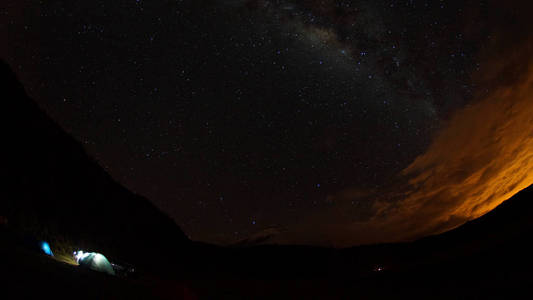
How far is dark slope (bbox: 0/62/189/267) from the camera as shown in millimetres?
5137

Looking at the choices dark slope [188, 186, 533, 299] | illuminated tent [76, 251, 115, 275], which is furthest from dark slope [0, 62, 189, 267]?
dark slope [188, 186, 533, 299]

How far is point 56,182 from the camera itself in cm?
616

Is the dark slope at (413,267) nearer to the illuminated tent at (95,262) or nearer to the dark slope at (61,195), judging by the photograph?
the dark slope at (61,195)

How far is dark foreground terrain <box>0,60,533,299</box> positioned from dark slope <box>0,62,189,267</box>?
0.9 inches

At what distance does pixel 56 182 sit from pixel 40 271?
204 inches

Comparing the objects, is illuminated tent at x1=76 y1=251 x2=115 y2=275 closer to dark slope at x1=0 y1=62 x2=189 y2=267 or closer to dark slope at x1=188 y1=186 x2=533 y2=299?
dark slope at x1=0 y1=62 x2=189 y2=267

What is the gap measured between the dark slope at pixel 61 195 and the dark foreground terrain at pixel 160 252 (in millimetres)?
22

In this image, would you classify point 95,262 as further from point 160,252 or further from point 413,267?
point 413,267

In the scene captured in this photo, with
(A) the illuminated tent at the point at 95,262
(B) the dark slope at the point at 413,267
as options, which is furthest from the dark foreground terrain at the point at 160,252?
(A) the illuminated tent at the point at 95,262

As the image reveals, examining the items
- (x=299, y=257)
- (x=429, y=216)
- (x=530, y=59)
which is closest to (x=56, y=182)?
(x=299, y=257)

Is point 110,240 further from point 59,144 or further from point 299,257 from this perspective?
point 299,257

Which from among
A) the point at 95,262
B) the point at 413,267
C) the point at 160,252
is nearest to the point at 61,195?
the point at 95,262

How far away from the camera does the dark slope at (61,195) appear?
5137mm

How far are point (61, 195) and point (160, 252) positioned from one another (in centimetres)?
338
